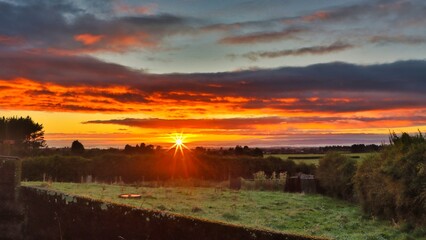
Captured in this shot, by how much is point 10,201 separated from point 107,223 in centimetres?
474

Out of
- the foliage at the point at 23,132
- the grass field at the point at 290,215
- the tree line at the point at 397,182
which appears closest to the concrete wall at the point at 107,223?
the grass field at the point at 290,215

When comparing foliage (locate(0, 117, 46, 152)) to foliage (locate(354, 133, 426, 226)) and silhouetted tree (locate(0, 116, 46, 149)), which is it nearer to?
silhouetted tree (locate(0, 116, 46, 149))

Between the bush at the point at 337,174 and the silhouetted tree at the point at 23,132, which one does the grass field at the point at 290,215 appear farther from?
the silhouetted tree at the point at 23,132

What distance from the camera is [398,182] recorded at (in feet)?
49.4

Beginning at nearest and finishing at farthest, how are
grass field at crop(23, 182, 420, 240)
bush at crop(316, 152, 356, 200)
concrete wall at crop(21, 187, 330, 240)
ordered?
concrete wall at crop(21, 187, 330, 240)
grass field at crop(23, 182, 420, 240)
bush at crop(316, 152, 356, 200)

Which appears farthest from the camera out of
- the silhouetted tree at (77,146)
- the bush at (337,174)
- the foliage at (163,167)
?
the silhouetted tree at (77,146)

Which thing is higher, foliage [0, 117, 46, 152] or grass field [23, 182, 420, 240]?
foliage [0, 117, 46, 152]

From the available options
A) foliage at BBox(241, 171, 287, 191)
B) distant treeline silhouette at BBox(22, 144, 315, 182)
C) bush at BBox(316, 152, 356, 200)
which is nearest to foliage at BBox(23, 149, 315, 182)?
distant treeline silhouette at BBox(22, 144, 315, 182)

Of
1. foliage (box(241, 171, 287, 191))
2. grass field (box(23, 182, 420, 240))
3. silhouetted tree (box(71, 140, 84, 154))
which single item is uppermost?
silhouetted tree (box(71, 140, 84, 154))

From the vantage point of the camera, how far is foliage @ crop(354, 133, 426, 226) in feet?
45.6

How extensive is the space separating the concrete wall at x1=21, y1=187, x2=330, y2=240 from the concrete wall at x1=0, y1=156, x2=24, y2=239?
25 cm

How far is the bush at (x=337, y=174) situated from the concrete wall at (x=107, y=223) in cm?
1705

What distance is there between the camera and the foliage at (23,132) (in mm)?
61188

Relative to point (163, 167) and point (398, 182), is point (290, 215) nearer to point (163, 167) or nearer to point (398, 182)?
point (398, 182)
